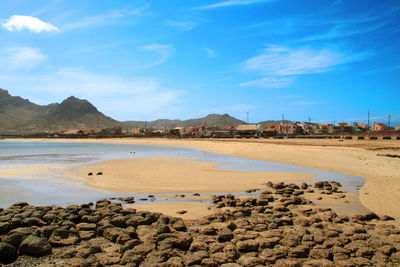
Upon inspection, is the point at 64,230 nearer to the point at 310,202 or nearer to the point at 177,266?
the point at 177,266

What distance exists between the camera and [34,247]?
5762mm

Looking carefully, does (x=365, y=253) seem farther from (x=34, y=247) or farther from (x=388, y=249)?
(x=34, y=247)

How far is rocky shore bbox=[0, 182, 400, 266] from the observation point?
527 cm

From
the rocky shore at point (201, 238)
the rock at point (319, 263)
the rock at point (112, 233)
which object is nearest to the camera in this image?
the rock at point (319, 263)

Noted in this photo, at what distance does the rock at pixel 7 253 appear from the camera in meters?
5.51

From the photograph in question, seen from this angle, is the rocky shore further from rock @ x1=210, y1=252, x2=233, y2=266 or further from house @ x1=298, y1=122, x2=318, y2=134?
house @ x1=298, y1=122, x2=318, y2=134

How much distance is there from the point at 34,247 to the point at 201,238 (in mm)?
3485

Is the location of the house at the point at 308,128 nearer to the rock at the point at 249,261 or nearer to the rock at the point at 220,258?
the rock at the point at 249,261

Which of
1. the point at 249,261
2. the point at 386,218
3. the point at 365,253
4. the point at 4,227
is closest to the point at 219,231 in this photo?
the point at 249,261

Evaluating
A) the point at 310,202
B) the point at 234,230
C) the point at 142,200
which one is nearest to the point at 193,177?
the point at 142,200

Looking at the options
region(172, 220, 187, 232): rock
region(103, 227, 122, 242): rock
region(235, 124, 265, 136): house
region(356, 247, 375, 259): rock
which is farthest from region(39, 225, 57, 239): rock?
region(235, 124, 265, 136): house

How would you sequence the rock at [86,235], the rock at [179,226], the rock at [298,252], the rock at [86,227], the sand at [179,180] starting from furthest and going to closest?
the sand at [179,180] → the rock at [86,227] → the rock at [179,226] → the rock at [86,235] → the rock at [298,252]

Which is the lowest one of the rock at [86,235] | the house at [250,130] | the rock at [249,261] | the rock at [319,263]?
the rock at [86,235]

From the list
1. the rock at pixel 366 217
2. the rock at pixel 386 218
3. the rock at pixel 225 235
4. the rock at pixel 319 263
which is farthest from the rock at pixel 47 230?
the rock at pixel 386 218
